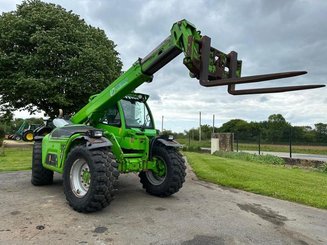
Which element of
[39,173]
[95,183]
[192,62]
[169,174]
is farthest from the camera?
[39,173]

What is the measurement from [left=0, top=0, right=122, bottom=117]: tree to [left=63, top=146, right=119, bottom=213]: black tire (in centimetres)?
1600

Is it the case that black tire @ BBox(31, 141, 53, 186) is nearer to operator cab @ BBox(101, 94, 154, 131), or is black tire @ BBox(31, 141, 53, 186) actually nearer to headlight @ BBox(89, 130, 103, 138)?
operator cab @ BBox(101, 94, 154, 131)

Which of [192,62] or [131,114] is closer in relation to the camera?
[192,62]

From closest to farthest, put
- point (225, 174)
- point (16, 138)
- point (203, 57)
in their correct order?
point (203, 57) < point (225, 174) < point (16, 138)

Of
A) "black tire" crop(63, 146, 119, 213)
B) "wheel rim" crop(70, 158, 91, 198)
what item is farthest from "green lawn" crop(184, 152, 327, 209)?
"wheel rim" crop(70, 158, 91, 198)

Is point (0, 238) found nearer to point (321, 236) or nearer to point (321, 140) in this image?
point (321, 236)

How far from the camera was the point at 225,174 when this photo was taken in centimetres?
1083

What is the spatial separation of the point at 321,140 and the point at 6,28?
76.3ft

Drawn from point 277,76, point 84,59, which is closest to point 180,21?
point 277,76

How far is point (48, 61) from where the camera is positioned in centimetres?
2206

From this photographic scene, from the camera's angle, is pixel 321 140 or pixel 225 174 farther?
pixel 321 140

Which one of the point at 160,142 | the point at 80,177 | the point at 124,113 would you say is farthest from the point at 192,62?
the point at 80,177

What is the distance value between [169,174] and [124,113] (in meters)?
1.66

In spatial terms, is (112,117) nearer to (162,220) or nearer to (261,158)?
(162,220)
